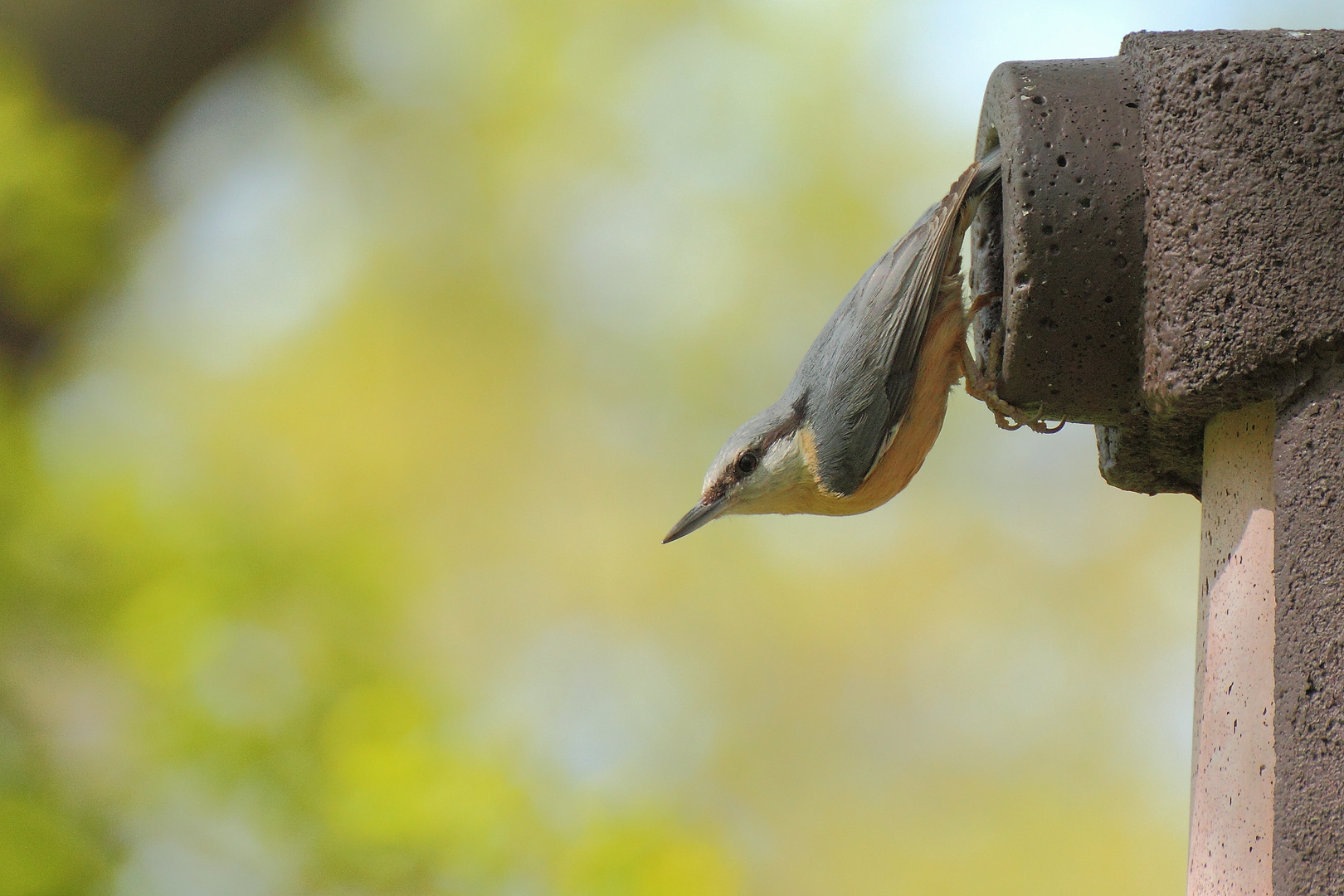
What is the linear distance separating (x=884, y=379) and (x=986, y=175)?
40 cm

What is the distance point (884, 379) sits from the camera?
1967 mm

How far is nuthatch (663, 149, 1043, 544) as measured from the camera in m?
1.91

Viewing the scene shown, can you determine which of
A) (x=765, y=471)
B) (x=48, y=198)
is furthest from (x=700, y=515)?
(x=48, y=198)

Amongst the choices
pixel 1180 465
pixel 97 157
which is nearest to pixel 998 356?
pixel 1180 465

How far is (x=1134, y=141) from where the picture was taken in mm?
1401

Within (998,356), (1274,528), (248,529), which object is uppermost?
(248,529)

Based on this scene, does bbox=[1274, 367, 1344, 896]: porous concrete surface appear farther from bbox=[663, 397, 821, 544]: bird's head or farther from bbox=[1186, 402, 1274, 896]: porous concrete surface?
bbox=[663, 397, 821, 544]: bird's head

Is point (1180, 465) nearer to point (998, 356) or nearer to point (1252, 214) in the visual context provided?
point (998, 356)

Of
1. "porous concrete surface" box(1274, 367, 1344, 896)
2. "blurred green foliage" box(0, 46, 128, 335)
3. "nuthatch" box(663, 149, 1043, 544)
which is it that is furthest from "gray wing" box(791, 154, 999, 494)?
"blurred green foliage" box(0, 46, 128, 335)

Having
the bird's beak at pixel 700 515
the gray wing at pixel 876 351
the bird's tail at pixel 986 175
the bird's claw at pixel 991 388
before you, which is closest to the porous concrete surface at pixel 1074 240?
the bird's claw at pixel 991 388

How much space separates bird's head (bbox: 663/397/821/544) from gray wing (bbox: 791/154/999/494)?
0.32 feet

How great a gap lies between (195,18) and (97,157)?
0.90 m

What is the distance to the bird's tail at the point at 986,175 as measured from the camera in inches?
67.7

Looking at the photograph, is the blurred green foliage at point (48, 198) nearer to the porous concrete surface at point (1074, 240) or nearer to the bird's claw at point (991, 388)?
the bird's claw at point (991, 388)
